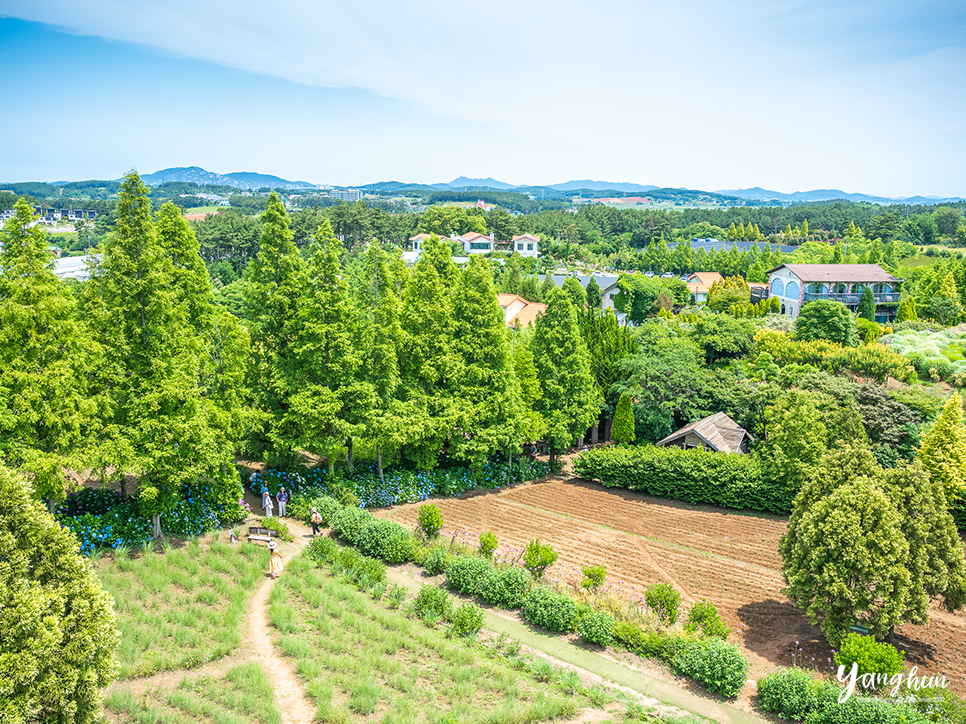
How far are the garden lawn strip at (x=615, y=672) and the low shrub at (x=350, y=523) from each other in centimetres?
487

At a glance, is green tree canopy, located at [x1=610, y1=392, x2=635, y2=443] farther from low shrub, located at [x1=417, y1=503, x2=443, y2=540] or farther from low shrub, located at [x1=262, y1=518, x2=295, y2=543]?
low shrub, located at [x1=262, y1=518, x2=295, y2=543]

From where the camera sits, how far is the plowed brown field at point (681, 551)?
49.6 feet

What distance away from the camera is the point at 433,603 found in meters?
15.7

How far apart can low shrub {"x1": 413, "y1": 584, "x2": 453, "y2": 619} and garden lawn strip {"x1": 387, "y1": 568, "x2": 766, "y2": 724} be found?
99 cm

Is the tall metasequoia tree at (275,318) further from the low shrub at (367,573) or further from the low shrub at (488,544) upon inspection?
the low shrub at (488,544)

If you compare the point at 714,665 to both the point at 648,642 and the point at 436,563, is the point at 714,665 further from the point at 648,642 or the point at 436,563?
the point at 436,563

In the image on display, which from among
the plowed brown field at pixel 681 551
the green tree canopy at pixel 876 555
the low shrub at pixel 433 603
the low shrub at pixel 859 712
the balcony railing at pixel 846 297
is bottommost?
the plowed brown field at pixel 681 551

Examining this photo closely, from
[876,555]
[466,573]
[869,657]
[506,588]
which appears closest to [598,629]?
[506,588]

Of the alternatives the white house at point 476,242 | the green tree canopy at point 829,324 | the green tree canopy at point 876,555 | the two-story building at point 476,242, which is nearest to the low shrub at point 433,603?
the green tree canopy at point 876,555

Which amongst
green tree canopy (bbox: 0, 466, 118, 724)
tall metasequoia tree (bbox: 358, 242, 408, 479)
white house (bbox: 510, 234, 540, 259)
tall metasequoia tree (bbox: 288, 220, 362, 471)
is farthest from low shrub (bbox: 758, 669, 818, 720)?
white house (bbox: 510, 234, 540, 259)

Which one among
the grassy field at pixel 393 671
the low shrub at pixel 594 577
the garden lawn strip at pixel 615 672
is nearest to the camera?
the grassy field at pixel 393 671

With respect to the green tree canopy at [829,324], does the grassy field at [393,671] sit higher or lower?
lower

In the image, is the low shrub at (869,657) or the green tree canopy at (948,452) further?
the green tree canopy at (948,452)

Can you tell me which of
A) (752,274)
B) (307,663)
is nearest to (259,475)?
(307,663)
